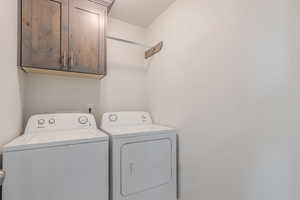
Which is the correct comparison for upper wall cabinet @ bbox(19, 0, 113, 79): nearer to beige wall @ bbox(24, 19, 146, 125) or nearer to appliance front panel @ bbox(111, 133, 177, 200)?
beige wall @ bbox(24, 19, 146, 125)

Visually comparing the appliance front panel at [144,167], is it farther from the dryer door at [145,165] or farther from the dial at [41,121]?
the dial at [41,121]

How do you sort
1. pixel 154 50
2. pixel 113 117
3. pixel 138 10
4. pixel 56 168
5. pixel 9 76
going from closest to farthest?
pixel 56 168 → pixel 9 76 → pixel 113 117 → pixel 138 10 → pixel 154 50

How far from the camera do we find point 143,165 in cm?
136

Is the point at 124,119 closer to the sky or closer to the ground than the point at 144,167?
closer to the sky

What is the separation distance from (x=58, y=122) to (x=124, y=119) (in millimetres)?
757

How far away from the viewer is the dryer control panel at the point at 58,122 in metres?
1.42

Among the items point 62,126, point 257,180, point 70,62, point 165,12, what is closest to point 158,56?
point 165,12

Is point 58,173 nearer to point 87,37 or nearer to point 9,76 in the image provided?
point 9,76

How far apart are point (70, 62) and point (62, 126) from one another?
2.33 ft

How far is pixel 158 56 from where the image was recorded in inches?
78.5

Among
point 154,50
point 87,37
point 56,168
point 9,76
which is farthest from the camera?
point 154,50

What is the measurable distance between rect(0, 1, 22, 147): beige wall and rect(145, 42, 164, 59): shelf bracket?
1.51 m

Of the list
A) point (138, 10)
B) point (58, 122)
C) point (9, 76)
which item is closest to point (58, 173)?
point (58, 122)

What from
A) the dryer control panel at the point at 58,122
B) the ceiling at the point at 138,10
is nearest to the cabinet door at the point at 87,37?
the ceiling at the point at 138,10
